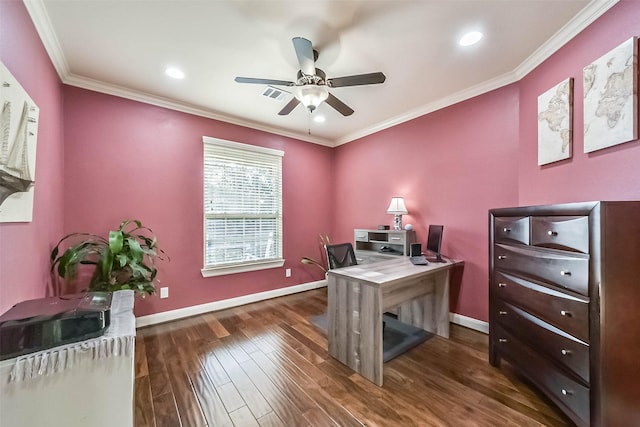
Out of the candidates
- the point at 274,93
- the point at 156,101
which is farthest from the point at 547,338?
the point at 156,101

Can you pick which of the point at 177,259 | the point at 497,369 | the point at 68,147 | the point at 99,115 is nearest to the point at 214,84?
the point at 99,115

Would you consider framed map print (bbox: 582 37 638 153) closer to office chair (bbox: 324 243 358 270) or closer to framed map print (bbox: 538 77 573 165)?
framed map print (bbox: 538 77 573 165)

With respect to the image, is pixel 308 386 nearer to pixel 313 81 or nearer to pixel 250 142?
pixel 313 81

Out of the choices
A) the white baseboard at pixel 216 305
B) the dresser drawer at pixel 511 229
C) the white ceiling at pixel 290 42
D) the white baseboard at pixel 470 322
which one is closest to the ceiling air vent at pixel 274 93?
the white ceiling at pixel 290 42

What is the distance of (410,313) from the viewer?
2.85 metres

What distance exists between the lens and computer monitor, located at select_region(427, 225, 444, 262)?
268 centimetres

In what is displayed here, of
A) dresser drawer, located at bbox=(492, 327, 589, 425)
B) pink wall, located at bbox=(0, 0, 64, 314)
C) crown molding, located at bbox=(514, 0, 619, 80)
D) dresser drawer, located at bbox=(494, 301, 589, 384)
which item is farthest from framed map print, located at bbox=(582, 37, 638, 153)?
pink wall, located at bbox=(0, 0, 64, 314)

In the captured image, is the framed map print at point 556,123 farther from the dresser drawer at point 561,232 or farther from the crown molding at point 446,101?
the dresser drawer at point 561,232

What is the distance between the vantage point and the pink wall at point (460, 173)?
2496 mm

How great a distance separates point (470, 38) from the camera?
1.92 metres

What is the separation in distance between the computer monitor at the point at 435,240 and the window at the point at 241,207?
2226 millimetres

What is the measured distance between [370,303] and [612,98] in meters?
2.08

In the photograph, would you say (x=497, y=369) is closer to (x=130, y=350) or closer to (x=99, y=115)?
(x=130, y=350)

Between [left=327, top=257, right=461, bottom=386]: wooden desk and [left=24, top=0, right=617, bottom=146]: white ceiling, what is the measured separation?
1930 millimetres
